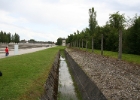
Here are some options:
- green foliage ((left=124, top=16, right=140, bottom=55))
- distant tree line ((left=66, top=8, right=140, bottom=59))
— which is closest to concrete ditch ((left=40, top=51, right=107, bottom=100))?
distant tree line ((left=66, top=8, right=140, bottom=59))

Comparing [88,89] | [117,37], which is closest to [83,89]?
[88,89]

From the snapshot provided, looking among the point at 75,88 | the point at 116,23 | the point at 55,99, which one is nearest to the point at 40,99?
the point at 55,99

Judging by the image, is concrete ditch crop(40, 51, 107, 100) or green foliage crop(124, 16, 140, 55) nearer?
concrete ditch crop(40, 51, 107, 100)

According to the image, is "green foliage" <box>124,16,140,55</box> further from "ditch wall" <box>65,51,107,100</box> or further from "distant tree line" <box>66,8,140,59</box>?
"ditch wall" <box>65,51,107,100</box>

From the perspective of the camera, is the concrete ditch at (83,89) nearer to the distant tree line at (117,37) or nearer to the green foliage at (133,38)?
the distant tree line at (117,37)

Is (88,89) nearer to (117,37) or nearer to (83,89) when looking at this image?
(83,89)

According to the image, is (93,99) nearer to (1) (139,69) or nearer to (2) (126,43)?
(1) (139,69)

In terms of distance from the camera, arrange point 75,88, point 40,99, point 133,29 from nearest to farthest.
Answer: point 40,99 < point 75,88 < point 133,29

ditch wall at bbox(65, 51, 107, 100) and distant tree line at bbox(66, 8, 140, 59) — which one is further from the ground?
distant tree line at bbox(66, 8, 140, 59)

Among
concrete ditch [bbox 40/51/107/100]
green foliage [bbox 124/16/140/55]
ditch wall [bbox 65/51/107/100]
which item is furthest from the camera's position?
green foliage [bbox 124/16/140/55]

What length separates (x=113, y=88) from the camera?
702 centimetres

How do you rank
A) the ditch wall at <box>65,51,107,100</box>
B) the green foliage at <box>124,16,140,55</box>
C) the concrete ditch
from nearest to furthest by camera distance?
the ditch wall at <box>65,51,107,100</box> < the concrete ditch < the green foliage at <box>124,16,140,55</box>

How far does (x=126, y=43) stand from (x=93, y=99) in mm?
15155

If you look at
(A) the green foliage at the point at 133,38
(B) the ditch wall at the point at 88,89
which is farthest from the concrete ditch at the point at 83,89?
(A) the green foliage at the point at 133,38
